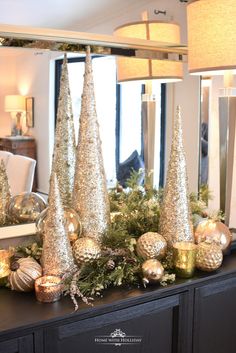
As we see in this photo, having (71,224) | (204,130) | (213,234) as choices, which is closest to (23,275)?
(71,224)

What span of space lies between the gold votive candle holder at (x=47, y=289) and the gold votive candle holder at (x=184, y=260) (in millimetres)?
348

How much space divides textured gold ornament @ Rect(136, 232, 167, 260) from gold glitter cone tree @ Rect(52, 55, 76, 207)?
0.31m

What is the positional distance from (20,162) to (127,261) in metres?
0.56

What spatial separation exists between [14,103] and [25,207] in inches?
14.6

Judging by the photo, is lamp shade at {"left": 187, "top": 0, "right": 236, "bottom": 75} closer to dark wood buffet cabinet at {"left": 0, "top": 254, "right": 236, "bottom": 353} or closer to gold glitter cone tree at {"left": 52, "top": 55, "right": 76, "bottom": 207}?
gold glitter cone tree at {"left": 52, "top": 55, "right": 76, "bottom": 207}

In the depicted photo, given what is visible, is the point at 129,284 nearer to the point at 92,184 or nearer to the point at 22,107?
the point at 92,184

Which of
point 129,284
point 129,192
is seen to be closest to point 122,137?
point 129,192

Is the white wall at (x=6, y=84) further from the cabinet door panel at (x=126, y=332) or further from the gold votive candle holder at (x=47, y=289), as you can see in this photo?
the cabinet door panel at (x=126, y=332)

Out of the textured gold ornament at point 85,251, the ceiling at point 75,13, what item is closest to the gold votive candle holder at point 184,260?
the textured gold ornament at point 85,251

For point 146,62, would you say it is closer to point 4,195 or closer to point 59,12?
point 59,12

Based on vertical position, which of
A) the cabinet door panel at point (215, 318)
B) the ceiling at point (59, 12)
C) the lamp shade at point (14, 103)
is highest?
the ceiling at point (59, 12)

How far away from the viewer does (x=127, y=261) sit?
1.03 meters

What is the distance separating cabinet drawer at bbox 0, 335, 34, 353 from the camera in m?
0.79

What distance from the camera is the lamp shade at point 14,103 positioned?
4.17 ft
